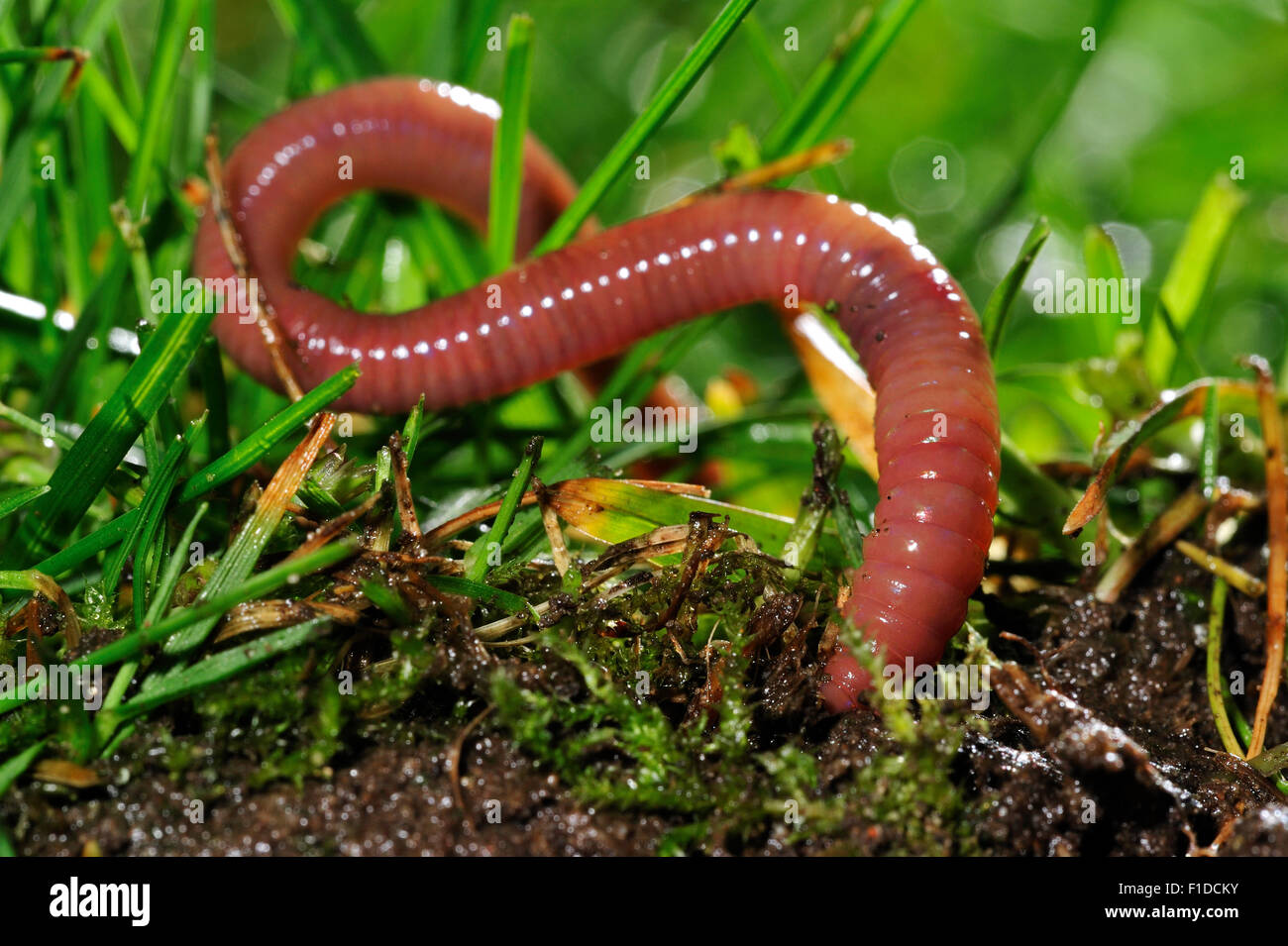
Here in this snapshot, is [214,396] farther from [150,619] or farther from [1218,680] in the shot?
[1218,680]

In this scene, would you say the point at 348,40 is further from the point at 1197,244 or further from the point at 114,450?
the point at 1197,244

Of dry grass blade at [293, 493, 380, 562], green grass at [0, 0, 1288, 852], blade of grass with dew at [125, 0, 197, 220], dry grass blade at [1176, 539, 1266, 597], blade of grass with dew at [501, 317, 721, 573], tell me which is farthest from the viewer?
blade of grass with dew at [125, 0, 197, 220]

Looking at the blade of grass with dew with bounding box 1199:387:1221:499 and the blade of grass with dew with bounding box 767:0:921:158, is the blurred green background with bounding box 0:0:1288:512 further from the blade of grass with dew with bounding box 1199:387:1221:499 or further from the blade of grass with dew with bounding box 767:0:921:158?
the blade of grass with dew with bounding box 1199:387:1221:499

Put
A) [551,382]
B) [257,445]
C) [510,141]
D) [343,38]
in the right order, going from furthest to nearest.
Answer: [343,38], [551,382], [510,141], [257,445]

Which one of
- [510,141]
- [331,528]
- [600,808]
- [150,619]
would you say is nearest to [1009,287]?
[510,141]

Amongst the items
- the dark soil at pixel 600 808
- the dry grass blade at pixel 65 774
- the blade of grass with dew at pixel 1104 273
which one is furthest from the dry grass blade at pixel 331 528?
the blade of grass with dew at pixel 1104 273

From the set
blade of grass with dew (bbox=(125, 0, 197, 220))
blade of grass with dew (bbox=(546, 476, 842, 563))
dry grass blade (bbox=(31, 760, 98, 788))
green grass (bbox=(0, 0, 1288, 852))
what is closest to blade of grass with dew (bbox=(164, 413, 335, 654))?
green grass (bbox=(0, 0, 1288, 852))
